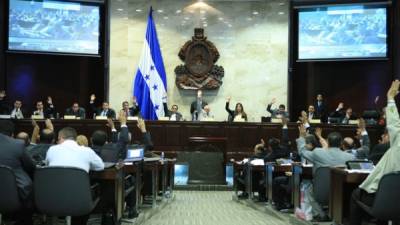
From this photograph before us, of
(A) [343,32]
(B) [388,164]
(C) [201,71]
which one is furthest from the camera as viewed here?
(C) [201,71]

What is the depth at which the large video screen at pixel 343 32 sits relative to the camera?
18.0 metres

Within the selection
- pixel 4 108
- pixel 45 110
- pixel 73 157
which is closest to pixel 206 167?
pixel 45 110

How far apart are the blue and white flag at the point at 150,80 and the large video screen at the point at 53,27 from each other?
1.92m

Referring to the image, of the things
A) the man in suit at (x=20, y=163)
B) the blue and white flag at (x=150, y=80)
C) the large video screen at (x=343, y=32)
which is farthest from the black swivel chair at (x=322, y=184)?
the large video screen at (x=343, y=32)

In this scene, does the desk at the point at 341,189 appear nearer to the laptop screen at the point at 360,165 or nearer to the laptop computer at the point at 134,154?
the laptop screen at the point at 360,165

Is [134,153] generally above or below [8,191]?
above

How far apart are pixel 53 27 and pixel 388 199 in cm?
1469

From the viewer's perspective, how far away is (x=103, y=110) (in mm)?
17219

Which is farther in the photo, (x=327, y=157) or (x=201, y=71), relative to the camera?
(x=201, y=71)

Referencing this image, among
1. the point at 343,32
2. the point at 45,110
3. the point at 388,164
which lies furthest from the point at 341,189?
the point at 45,110

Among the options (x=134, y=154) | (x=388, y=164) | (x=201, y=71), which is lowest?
(x=134, y=154)

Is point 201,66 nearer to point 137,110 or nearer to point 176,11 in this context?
point 176,11

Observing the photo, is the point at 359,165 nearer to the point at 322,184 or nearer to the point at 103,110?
the point at 322,184

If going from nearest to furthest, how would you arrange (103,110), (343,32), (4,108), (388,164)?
(388,164), (4,108), (103,110), (343,32)
